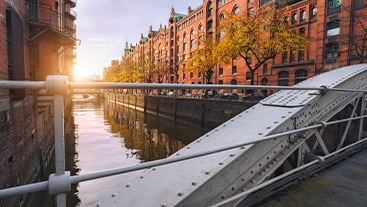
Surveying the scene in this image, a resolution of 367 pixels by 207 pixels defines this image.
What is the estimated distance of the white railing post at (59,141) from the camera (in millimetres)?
1079

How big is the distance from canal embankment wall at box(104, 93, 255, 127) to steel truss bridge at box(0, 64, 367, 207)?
1472 centimetres

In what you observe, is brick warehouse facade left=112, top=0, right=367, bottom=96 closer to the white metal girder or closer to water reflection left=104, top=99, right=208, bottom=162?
water reflection left=104, top=99, right=208, bottom=162

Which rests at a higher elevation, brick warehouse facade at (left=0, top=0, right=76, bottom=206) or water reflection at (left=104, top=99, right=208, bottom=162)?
brick warehouse facade at (left=0, top=0, right=76, bottom=206)

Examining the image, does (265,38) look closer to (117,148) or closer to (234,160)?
Result: (117,148)

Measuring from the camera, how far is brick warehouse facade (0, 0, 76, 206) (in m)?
5.90

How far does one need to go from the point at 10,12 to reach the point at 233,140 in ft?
28.3

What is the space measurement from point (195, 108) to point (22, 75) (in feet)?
62.6

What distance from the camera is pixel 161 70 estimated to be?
45438 millimetres

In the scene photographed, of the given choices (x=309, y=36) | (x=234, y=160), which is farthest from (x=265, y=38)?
(x=234, y=160)

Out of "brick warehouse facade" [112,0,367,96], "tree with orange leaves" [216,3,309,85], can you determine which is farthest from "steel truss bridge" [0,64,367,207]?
"brick warehouse facade" [112,0,367,96]

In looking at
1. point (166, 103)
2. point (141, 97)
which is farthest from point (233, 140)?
point (141, 97)

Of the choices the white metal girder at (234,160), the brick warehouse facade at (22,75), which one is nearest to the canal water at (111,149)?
the brick warehouse facade at (22,75)

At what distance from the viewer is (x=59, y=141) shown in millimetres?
1115

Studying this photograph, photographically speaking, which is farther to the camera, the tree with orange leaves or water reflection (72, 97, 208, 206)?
the tree with orange leaves
